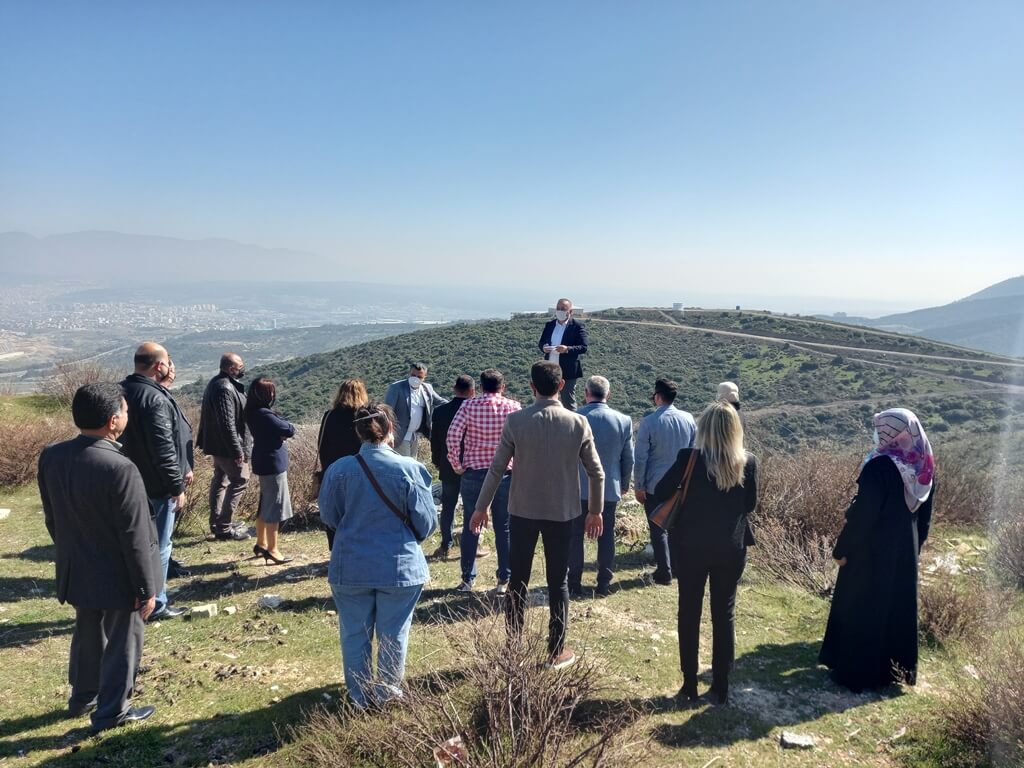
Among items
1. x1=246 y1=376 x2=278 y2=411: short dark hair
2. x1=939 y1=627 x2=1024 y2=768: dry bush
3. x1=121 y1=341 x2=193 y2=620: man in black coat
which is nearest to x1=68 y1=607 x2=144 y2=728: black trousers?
x1=121 y1=341 x2=193 y2=620: man in black coat

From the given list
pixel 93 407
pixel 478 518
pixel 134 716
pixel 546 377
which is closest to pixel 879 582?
pixel 546 377

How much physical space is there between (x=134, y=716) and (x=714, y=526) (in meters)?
3.42

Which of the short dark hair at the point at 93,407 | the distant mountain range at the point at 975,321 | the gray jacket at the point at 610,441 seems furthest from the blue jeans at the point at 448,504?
the distant mountain range at the point at 975,321

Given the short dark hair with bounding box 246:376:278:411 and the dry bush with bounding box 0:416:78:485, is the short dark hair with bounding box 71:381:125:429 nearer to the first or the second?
the short dark hair with bounding box 246:376:278:411

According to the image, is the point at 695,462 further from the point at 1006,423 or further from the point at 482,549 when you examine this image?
the point at 1006,423

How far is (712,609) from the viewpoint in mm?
3424

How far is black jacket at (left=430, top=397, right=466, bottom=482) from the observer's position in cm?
534

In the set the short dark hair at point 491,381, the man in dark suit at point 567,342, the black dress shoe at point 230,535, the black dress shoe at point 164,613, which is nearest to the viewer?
the black dress shoe at point 164,613

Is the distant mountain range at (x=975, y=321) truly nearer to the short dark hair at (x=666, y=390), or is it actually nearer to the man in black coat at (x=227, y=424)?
the short dark hair at (x=666, y=390)

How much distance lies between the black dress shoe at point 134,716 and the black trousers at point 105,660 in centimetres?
2

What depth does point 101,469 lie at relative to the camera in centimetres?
277

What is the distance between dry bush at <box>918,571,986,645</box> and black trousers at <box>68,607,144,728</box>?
5496 millimetres

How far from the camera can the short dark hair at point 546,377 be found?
3549 mm

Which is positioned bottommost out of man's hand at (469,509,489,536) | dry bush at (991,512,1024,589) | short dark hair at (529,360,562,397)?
dry bush at (991,512,1024,589)
